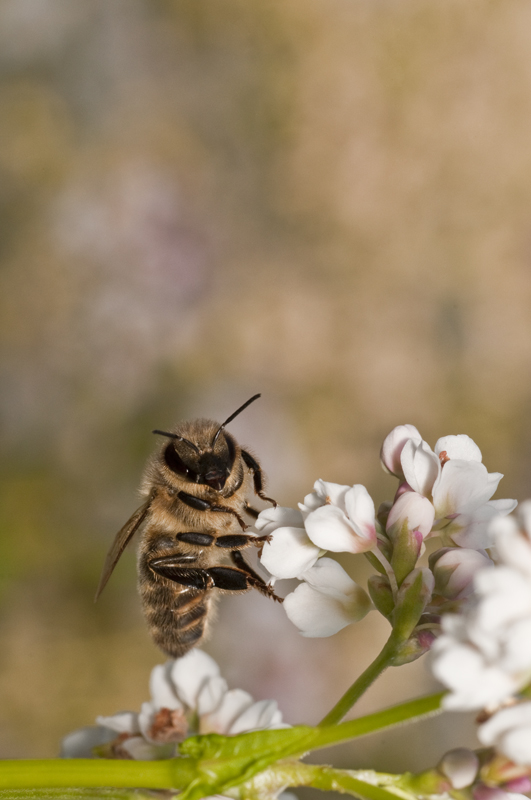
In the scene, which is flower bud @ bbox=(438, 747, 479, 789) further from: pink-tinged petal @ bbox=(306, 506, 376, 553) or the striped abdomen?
the striped abdomen

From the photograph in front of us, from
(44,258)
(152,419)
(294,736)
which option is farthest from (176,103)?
(294,736)

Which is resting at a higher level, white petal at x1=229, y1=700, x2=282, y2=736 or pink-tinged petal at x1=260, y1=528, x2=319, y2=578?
pink-tinged petal at x1=260, y1=528, x2=319, y2=578

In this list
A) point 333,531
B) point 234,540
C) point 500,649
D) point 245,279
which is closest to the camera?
point 500,649

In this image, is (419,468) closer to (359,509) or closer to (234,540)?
(359,509)

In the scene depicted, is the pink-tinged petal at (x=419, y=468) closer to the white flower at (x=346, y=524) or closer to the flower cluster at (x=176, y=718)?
the white flower at (x=346, y=524)

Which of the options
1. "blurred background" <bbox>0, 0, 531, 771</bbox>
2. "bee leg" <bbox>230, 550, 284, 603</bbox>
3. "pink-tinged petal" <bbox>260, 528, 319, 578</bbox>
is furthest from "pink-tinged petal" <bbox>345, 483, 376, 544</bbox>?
"blurred background" <bbox>0, 0, 531, 771</bbox>

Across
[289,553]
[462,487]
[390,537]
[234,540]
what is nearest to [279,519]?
[289,553]

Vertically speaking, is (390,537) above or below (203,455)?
below
